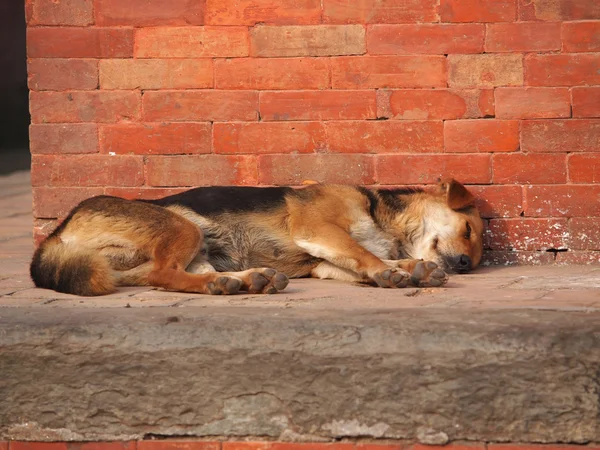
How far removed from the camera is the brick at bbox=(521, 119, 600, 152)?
602 cm

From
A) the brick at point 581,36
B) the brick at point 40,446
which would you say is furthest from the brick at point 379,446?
the brick at point 581,36

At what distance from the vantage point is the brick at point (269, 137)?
241 inches

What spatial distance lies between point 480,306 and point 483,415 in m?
0.64

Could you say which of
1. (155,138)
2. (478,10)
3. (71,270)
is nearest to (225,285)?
(71,270)

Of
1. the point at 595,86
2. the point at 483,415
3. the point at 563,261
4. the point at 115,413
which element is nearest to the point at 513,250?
the point at 563,261

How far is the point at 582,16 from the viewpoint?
595 centimetres

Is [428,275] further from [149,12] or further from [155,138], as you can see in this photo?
[149,12]

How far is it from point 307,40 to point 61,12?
1611 mm

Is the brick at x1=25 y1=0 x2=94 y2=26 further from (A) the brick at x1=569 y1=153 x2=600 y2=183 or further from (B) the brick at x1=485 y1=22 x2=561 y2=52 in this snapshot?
(A) the brick at x1=569 y1=153 x2=600 y2=183

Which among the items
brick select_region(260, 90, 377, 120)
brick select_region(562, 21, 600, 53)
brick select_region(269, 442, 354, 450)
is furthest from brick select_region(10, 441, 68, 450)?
brick select_region(562, 21, 600, 53)

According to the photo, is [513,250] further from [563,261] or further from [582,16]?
[582,16]

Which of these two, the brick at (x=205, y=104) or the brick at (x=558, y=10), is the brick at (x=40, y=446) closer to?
the brick at (x=205, y=104)

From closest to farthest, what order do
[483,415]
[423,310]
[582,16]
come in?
1. [483,415]
2. [423,310]
3. [582,16]

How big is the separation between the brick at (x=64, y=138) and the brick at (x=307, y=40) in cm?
120
